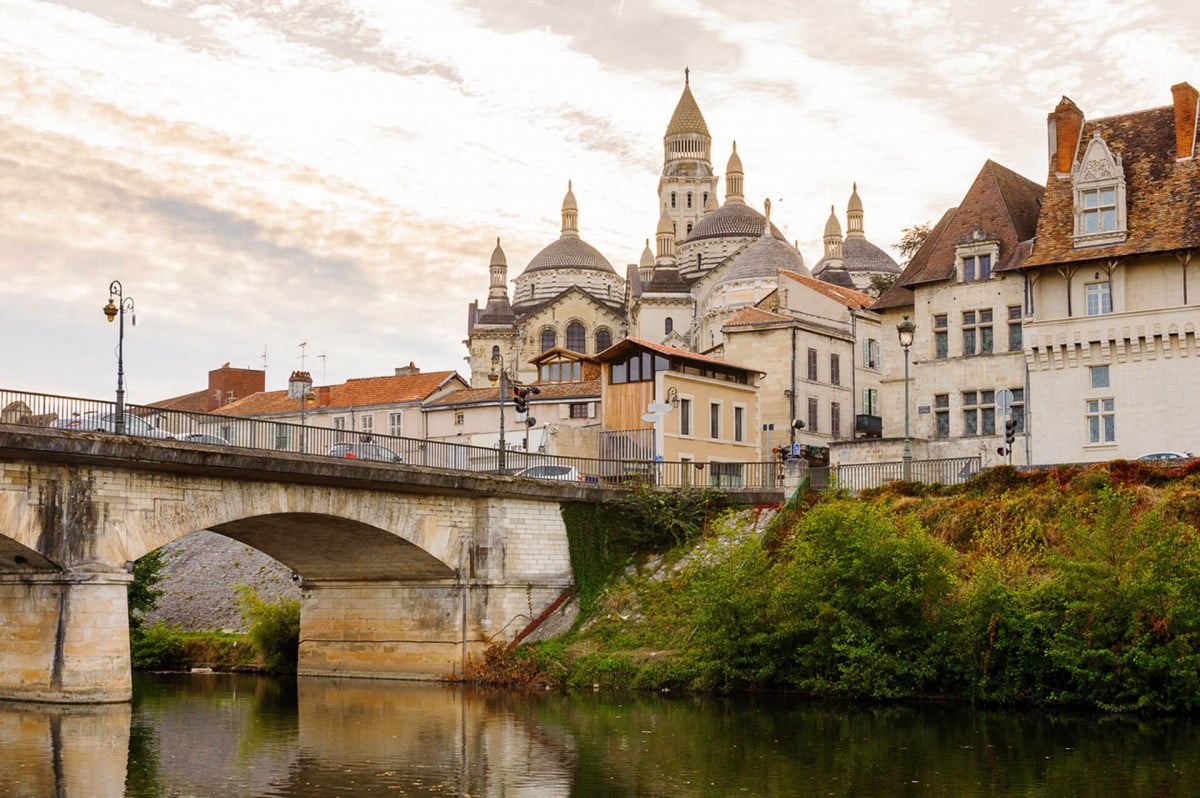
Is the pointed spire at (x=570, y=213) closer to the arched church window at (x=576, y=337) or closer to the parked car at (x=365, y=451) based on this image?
the arched church window at (x=576, y=337)

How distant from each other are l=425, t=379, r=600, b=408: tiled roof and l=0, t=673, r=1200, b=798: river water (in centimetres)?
3081

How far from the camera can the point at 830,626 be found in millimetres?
35156

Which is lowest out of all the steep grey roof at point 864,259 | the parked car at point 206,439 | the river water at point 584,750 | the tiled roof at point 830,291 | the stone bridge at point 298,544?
the river water at point 584,750

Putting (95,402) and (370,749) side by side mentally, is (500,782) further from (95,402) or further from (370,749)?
(95,402)

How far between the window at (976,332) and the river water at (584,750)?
20314 millimetres

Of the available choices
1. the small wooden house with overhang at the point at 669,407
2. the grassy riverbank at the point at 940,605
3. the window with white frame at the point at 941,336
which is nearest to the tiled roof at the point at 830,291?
the small wooden house with overhang at the point at 669,407

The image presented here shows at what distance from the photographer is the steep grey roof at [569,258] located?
13475 cm

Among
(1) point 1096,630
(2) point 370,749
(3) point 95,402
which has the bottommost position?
(2) point 370,749

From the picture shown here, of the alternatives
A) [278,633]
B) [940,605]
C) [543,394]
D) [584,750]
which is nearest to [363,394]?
[543,394]

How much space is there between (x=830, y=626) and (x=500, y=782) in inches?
544

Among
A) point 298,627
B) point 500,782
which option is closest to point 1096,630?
point 500,782

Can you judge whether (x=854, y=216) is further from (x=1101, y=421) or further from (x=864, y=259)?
(x=1101, y=421)

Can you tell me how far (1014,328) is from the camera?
50906 millimetres

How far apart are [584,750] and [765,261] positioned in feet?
231
